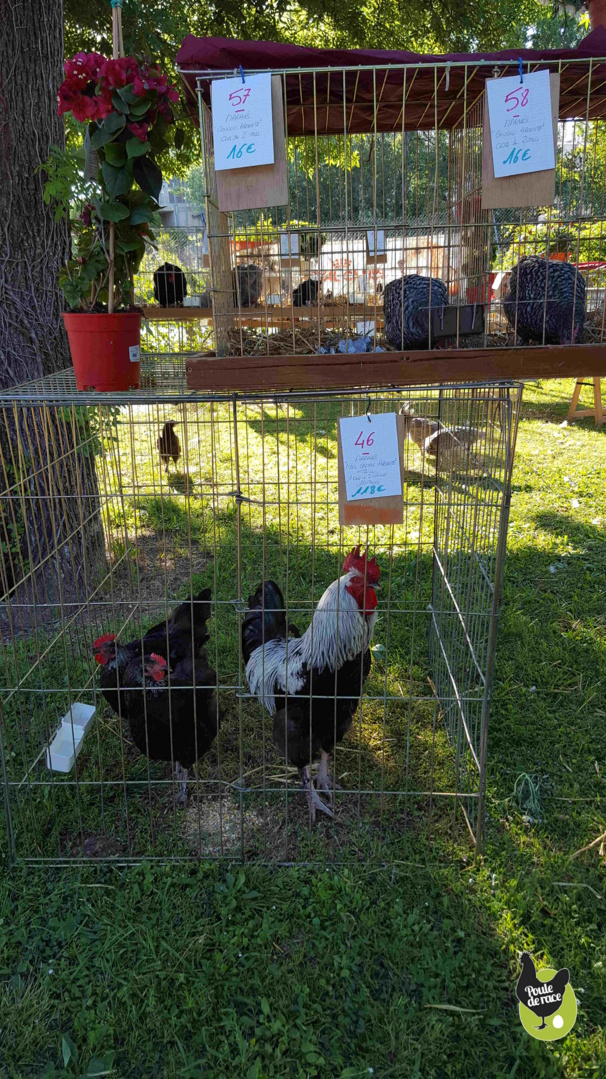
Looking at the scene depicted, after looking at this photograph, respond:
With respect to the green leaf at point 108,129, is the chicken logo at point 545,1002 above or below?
below

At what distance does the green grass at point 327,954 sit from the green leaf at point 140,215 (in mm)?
2157

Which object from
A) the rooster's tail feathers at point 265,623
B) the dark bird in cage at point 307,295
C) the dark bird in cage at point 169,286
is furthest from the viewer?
the dark bird in cage at point 169,286

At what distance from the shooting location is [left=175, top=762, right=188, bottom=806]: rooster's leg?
2.82 meters

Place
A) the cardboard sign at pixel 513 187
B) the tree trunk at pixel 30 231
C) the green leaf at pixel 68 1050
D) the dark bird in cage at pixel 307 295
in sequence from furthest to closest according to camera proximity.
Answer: the tree trunk at pixel 30 231 → the dark bird in cage at pixel 307 295 → the cardboard sign at pixel 513 187 → the green leaf at pixel 68 1050

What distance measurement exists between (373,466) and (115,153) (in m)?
1.34

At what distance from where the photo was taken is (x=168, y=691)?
2.68 meters

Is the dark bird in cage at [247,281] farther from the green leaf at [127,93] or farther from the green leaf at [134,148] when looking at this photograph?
the green leaf at [127,93]

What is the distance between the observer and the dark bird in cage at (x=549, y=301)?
222 cm

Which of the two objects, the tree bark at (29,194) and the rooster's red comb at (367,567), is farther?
the tree bark at (29,194)

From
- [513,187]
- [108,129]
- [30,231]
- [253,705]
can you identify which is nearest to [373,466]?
[513,187]

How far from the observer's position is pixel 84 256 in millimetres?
2531

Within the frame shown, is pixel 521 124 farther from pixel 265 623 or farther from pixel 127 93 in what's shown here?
pixel 265 623

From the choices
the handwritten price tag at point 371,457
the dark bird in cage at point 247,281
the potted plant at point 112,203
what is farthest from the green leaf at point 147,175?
the handwritten price tag at point 371,457

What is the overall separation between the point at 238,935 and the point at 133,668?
1058 millimetres
